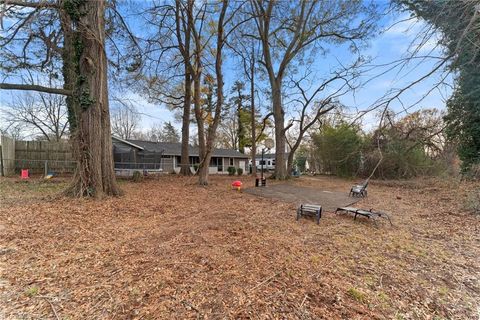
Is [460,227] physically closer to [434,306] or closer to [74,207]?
[434,306]

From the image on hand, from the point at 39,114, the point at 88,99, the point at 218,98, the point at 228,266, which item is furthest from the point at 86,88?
the point at 39,114

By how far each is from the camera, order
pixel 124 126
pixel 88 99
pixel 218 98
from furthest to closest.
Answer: pixel 124 126 < pixel 218 98 < pixel 88 99

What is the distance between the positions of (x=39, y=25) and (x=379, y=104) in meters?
10.1

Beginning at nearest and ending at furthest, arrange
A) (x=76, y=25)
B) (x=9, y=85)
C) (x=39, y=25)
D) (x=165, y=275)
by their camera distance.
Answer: (x=165, y=275)
(x=9, y=85)
(x=76, y=25)
(x=39, y=25)

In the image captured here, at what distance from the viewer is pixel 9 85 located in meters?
5.20

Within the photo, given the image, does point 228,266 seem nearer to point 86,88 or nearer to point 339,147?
point 86,88

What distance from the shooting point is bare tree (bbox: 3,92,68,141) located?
19.0 meters

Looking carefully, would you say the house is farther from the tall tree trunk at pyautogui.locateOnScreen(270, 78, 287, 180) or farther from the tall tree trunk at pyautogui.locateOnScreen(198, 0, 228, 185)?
the tall tree trunk at pyautogui.locateOnScreen(270, 78, 287, 180)

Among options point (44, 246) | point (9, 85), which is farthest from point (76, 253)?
point (9, 85)

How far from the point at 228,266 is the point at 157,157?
14596mm

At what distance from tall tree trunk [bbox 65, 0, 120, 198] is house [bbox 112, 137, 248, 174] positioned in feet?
28.6

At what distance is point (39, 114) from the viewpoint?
2072 cm

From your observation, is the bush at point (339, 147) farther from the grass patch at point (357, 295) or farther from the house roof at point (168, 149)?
the grass patch at point (357, 295)

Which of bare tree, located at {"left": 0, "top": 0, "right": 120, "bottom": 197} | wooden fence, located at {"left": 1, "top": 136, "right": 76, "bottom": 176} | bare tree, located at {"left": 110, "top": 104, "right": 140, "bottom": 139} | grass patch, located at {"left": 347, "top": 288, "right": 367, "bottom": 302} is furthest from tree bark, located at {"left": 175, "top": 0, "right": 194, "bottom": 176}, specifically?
bare tree, located at {"left": 110, "top": 104, "right": 140, "bottom": 139}
